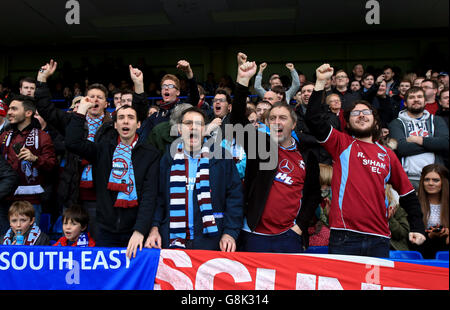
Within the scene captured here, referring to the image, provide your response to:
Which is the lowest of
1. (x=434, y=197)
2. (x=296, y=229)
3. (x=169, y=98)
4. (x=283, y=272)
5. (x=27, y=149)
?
(x=283, y=272)

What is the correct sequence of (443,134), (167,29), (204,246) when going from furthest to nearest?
1. (167,29)
2. (443,134)
3. (204,246)

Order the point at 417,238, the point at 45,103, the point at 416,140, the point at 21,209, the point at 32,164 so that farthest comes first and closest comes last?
the point at 416,140 → the point at 32,164 → the point at 45,103 → the point at 21,209 → the point at 417,238

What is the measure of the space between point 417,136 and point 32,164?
4574 millimetres

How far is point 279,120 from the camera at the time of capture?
10.3ft

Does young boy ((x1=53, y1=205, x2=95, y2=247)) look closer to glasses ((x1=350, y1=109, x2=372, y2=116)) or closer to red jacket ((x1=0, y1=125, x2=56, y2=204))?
red jacket ((x1=0, y1=125, x2=56, y2=204))

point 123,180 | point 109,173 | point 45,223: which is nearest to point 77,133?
point 109,173

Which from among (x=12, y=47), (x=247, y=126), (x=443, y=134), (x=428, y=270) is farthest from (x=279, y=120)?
(x=12, y=47)

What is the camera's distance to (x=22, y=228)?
375 centimetres

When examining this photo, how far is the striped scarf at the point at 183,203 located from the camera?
110 inches

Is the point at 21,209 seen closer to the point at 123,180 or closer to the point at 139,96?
the point at 123,180

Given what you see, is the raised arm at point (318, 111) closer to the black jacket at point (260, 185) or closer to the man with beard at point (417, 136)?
the black jacket at point (260, 185)

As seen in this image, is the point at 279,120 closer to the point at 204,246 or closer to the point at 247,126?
the point at 247,126

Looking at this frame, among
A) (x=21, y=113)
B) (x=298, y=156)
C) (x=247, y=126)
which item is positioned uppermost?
(x=21, y=113)
